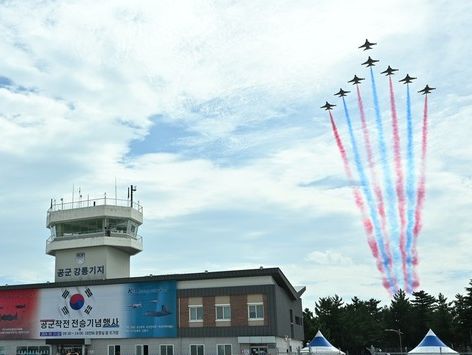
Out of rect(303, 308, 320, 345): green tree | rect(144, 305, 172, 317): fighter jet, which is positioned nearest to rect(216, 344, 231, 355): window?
rect(144, 305, 172, 317): fighter jet

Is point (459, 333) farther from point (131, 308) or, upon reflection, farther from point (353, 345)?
point (131, 308)

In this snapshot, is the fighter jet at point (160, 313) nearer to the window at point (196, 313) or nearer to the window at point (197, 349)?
the window at point (196, 313)

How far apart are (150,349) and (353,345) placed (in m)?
60.4

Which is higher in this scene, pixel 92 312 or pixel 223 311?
pixel 92 312

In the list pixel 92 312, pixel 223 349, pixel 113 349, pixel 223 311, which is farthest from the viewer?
pixel 92 312

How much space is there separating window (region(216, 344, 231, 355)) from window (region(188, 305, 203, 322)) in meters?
3.01

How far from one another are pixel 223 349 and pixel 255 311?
432 centimetres

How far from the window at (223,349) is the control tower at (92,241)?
1637 cm

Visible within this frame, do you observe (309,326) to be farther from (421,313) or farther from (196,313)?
(196,313)

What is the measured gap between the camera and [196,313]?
50.0 m

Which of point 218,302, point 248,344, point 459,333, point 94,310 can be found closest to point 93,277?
point 94,310

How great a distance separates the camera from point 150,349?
50.6 m

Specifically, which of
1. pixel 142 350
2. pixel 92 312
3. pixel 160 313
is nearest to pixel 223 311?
pixel 160 313

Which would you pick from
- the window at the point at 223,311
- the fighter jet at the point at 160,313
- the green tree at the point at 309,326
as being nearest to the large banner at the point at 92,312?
the fighter jet at the point at 160,313
